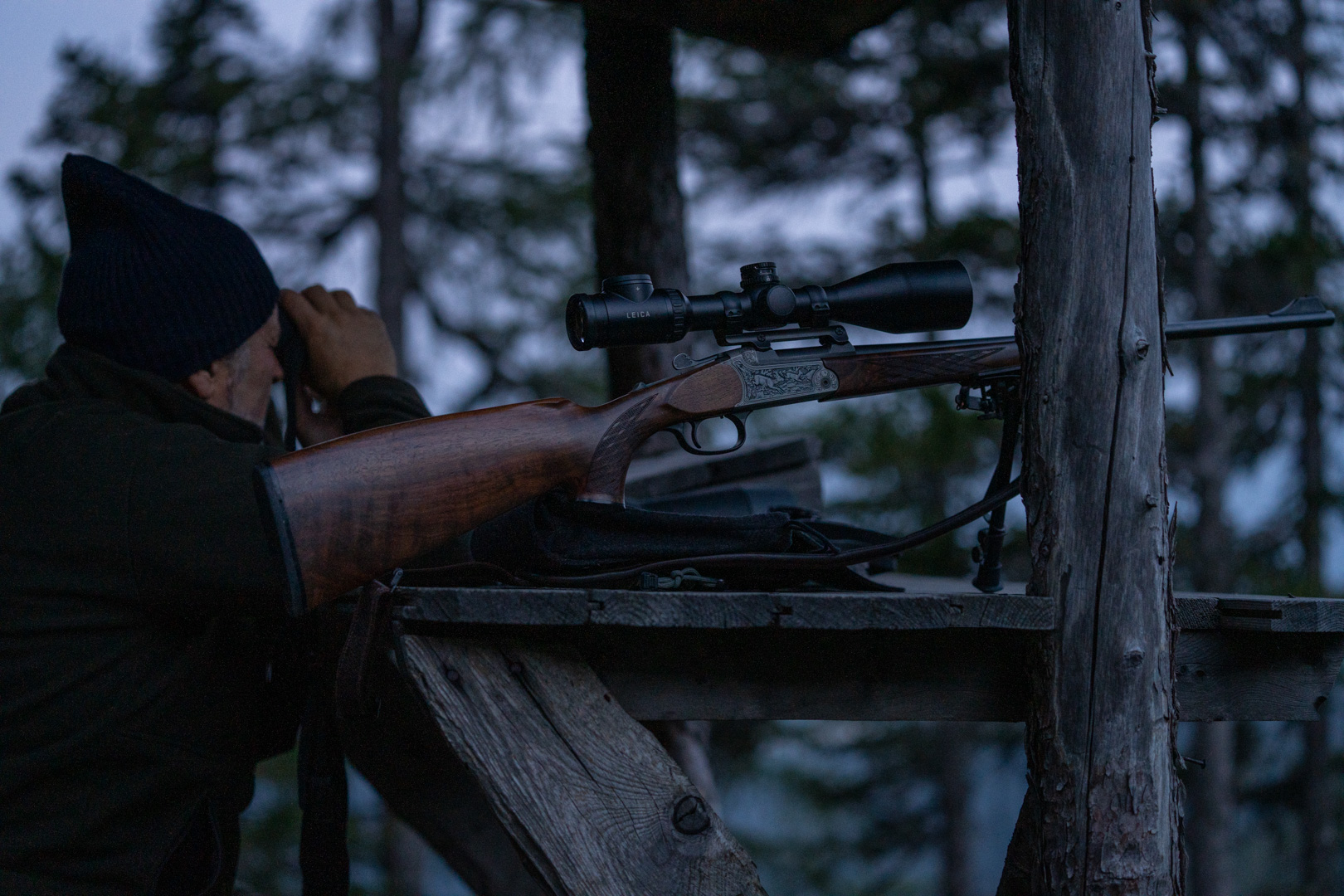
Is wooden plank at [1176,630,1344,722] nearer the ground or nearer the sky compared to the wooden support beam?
nearer the sky

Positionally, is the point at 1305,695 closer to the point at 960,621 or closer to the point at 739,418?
the point at 960,621

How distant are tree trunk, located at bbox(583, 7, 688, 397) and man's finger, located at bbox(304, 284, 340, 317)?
1380 millimetres

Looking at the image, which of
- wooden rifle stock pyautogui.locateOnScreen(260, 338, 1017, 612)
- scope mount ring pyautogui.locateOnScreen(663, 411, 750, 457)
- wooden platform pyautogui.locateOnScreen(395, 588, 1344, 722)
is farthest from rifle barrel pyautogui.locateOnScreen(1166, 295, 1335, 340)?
scope mount ring pyautogui.locateOnScreen(663, 411, 750, 457)

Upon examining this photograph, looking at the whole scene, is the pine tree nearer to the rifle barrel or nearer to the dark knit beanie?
the dark knit beanie

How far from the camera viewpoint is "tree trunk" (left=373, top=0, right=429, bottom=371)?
11.3 m

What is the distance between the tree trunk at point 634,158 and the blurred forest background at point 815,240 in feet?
21.2

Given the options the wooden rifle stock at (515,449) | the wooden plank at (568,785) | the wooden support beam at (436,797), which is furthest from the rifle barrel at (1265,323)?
the wooden support beam at (436,797)

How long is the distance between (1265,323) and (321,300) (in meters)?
2.32

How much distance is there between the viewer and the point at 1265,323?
95.4 inches

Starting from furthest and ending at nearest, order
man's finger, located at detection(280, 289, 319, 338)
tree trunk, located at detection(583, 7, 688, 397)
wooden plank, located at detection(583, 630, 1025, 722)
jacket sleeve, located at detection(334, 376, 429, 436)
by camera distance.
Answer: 1. tree trunk, located at detection(583, 7, 688, 397)
2. man's finger, located at detection(280, 289, 319, 338)
3. jacket sleeve, located at detection(334, 376, 429, 436)
4. wooden plank, located at detection(583, 630, 1025, 722)

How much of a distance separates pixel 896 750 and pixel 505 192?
26.6 ft

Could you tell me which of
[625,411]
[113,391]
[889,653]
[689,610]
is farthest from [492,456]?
[113,391]

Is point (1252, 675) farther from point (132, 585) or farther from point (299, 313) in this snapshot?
point (299, 313)

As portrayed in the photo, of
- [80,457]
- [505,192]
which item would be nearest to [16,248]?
[505,192]
